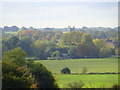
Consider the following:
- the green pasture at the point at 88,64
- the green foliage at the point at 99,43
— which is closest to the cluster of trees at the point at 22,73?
the green pasture at the point at 88,64

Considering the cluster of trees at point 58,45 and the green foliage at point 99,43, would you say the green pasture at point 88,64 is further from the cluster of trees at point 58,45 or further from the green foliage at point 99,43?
the green foliage at point 99,43

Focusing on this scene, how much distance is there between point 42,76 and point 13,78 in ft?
2.30

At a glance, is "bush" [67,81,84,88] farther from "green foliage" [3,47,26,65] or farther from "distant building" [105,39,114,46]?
"distant building" [105,39,114,46]

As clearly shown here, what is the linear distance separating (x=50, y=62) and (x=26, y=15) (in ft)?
3.32

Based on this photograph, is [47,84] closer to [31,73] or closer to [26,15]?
[31,73]

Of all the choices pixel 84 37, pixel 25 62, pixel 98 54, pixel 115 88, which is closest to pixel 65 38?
pixel 84 37

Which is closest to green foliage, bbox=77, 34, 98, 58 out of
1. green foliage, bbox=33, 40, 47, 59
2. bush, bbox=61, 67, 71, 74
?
bush, bbox=61, 67, 71, 74

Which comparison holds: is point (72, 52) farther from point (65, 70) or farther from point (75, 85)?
point (75, 85)

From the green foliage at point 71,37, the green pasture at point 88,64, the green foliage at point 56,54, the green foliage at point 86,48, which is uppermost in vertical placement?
the green foliage at point 71,37

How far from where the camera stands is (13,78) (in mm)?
2824

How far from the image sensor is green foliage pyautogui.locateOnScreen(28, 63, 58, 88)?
3.42m

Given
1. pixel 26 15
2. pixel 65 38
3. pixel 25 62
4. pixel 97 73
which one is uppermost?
pixel 26 15

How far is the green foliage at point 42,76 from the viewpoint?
11.2 feet

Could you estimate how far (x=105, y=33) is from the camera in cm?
445
